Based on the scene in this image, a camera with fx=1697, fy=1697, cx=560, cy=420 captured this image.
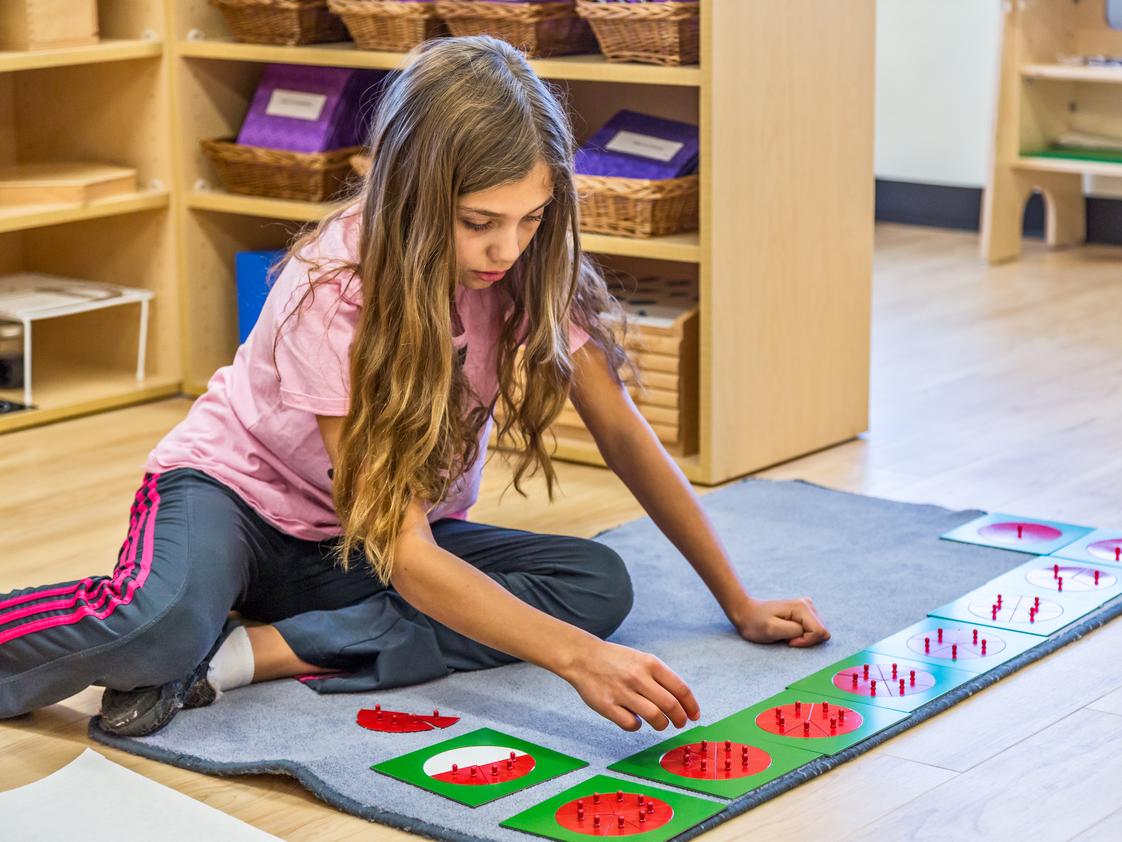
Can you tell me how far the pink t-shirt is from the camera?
154 cm

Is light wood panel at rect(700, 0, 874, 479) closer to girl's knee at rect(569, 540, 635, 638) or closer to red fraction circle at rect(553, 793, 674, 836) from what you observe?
girl's knee at rect(569, 540, 635, 638)

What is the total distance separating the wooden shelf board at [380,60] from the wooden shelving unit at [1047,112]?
1.57 metres

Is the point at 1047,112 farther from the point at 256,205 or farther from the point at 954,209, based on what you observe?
the point at 256,205

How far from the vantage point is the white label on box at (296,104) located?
277 cm

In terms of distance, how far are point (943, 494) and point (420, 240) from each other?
1.10 m

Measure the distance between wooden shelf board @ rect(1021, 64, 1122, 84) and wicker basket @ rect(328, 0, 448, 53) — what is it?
71.9 inches

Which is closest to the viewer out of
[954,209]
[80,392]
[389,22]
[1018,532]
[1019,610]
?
[1019,610]

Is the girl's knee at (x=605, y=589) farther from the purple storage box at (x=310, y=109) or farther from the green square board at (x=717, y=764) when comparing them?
the purple storage box at (x=310, y=109)

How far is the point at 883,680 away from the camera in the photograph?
1.64 m

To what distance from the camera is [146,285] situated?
2.93 m

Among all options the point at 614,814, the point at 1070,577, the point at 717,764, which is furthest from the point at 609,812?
the point at 1070,577

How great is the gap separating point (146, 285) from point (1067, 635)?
5.82 feet

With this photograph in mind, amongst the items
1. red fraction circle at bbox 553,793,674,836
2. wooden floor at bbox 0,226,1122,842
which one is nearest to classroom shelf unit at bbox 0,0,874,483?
wooden floor at bbox 0,226,1122,842

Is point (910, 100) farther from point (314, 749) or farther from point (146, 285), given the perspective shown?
point (314, 749)
